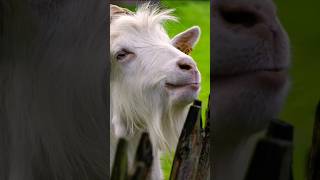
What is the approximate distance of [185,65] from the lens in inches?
142

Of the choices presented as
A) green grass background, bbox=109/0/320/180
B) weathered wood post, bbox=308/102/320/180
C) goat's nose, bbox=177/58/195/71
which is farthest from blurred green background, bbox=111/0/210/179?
weathered wood post, bbox=308/102/320/180

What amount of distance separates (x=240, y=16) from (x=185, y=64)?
1.43 feet

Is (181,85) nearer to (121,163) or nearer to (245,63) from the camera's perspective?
(245,63)

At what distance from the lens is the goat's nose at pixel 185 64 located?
3.59 metres

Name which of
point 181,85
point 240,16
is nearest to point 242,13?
point 240,16

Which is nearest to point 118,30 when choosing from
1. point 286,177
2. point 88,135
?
point 88,135

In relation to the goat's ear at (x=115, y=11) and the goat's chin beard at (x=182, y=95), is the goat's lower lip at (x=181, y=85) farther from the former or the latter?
the goat's ear at (x=115, y=11)

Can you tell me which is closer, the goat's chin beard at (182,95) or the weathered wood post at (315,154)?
the goat's chin beard at (182,95)

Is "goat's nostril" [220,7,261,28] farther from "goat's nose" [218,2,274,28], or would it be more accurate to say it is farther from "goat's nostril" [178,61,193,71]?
"goat's nostril" [178,61,193,71]

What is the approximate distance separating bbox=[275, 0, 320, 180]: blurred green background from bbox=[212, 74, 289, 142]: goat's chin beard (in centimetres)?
19

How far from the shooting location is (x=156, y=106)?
3711mm

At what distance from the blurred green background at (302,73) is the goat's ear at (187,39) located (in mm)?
586

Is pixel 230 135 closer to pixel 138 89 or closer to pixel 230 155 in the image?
pixel 230 155

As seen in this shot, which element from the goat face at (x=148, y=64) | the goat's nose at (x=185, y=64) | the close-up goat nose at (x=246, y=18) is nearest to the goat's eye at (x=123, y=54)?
the goat face at (x=148, y=64)
